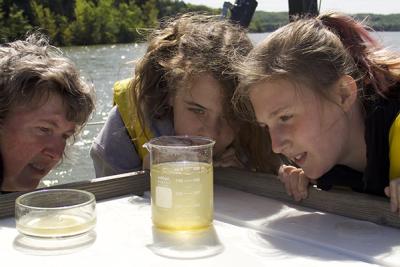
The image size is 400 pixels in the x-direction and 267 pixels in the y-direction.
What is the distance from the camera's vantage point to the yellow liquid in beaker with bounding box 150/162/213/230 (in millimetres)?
885

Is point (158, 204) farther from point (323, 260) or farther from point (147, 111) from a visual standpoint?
point (147, 111)

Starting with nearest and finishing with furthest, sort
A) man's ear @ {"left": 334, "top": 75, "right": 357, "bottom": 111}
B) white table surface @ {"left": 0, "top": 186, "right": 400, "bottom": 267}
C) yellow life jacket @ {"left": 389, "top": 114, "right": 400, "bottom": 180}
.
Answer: white table surface @ {"left": 0, "top": 186, "right": 400, "bottom": 267}
yellow life jacket @ {"left": 389, "top": 114, "right": 400, "bottom": 180}
man's ear @ {"left": 334, "top": 75, "right": 357, "bottom": 111}

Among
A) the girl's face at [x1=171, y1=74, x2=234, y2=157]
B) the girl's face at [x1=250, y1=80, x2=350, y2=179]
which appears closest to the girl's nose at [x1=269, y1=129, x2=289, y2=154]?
the girl's face at [x1=250, y1=80, x2=350, y2=179]

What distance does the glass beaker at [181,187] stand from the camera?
0.89 m

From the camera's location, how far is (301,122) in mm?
1118

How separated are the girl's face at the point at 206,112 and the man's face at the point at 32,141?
11.3 inches

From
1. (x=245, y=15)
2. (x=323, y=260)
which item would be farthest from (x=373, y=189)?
(x=245, y=15)

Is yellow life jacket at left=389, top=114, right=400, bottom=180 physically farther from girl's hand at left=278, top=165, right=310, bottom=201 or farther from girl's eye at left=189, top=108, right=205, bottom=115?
girl's eye at left=189, top=108, right=205, bottom=115

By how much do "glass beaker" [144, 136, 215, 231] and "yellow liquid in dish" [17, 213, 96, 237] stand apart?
11 centimetres

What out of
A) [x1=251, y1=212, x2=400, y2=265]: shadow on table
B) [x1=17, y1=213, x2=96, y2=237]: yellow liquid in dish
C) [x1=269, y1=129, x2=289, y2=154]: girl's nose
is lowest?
[x1=251, y1=212, x2=400, y2=265]: shadow on table

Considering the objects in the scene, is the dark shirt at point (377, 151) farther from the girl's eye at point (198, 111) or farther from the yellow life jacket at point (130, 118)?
the yellow life jacket at point (130, 118)

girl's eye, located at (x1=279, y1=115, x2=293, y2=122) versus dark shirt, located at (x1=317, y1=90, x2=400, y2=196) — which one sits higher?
girl's eye, located at (x1=279, y1=115, x2=293, y2=122)

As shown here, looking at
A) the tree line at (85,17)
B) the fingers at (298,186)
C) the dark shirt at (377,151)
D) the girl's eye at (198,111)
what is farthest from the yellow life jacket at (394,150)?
the tree line at (85,17)

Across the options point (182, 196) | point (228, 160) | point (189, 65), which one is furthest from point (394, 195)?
point (189, 65)
